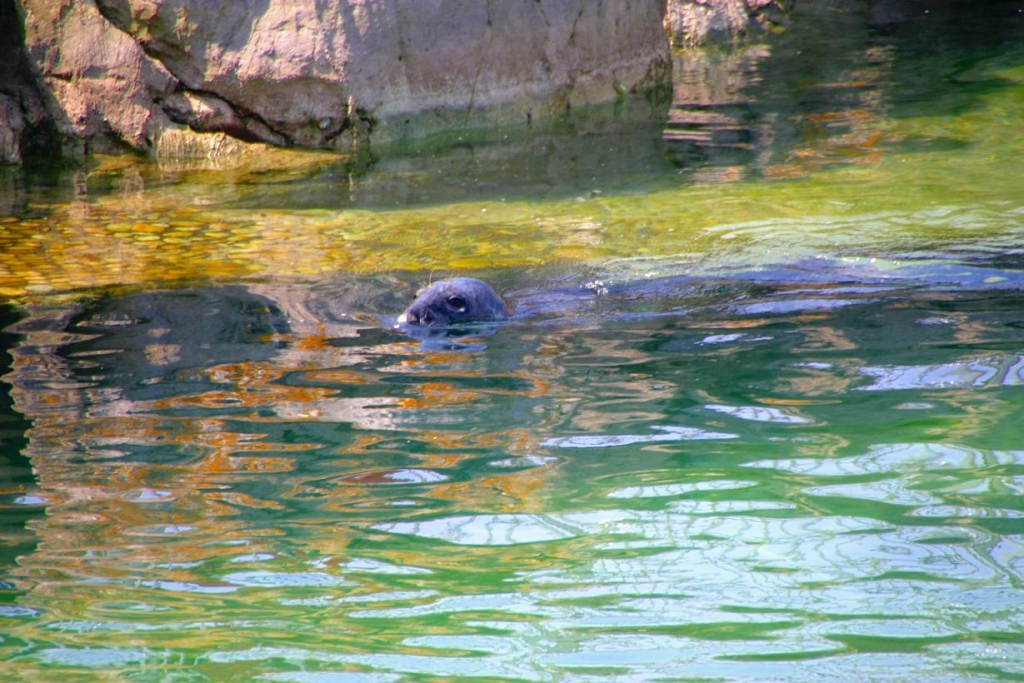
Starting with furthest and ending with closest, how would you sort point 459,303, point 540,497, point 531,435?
point 459,303 → point 531,435 → point 540,497

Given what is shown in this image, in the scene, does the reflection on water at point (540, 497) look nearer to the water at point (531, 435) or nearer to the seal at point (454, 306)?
the water at point (531, 435)

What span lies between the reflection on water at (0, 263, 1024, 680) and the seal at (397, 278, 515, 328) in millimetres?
142

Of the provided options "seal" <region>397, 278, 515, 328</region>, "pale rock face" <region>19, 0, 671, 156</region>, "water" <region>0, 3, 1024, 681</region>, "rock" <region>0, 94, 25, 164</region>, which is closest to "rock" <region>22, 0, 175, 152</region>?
"pale rock face" <region>19, 0, 671, 156</region>

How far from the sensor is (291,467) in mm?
4012

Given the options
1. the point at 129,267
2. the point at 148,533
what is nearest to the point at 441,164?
the point at 129,267

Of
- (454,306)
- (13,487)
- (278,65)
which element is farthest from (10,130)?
(13,487)

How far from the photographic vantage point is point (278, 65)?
34.5 ft

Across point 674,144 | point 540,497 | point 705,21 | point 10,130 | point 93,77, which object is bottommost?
point 540,497

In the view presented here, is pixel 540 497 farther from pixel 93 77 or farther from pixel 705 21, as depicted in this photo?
pixel 705 21

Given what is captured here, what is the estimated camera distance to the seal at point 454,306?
5.86m

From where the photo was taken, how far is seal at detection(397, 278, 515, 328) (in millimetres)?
5855

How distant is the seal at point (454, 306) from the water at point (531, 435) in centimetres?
16

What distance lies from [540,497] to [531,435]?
594 millimetres

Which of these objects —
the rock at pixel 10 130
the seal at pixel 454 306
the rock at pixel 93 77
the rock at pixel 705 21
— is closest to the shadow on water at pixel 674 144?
the rock at pixel 10 130
